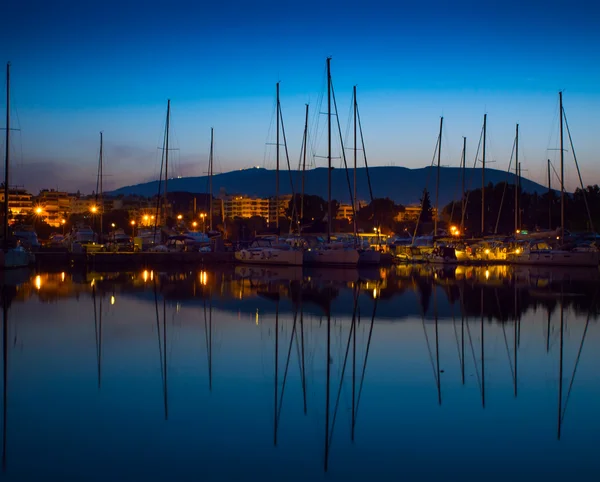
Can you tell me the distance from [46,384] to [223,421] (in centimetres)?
380

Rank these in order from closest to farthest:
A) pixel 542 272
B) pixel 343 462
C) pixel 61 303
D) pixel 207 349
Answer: pixel 343 462, pixel 207 349, pixel 61 303, pixel 542 272

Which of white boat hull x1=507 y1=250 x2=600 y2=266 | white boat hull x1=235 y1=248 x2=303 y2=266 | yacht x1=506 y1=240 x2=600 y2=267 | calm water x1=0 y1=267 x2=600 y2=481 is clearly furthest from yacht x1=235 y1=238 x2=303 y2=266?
calm water x1=0 y1=267 x2=600 y2=481

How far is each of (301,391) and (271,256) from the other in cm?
3400

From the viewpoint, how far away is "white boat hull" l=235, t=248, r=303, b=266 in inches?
1727

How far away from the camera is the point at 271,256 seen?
4506 centimetres

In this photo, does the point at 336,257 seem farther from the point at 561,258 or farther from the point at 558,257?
the point at 561,258

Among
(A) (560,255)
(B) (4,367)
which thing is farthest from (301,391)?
(A) (560,255)

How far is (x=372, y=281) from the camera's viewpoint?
32812 mm

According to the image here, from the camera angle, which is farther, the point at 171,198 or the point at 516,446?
the point at 171,198

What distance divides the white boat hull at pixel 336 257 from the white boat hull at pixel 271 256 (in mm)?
1171

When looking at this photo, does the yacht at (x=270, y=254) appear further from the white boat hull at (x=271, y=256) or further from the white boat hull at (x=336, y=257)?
the white boat hull at (x=336, y=257)

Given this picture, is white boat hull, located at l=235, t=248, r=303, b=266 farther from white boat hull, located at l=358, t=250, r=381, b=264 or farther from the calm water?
the calm water

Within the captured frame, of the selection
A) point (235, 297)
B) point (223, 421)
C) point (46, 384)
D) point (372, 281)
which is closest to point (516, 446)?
point (223, 421)

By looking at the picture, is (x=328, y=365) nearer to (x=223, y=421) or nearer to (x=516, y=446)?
(x=223, y=421)
